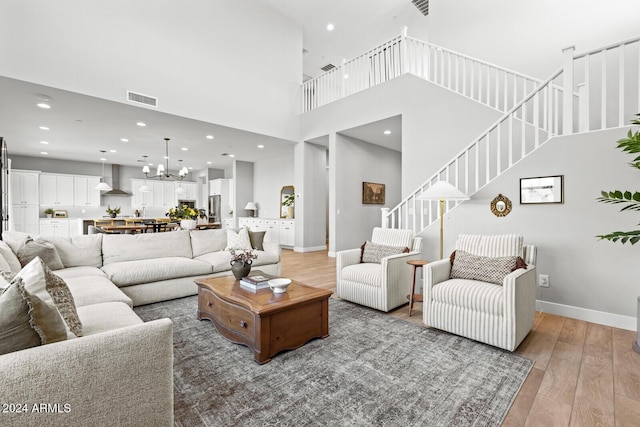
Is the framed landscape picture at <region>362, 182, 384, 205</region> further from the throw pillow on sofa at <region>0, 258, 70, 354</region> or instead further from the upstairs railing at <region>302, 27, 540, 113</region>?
the throw pillow on sofa at <region>0, 258, 70, 354</region>

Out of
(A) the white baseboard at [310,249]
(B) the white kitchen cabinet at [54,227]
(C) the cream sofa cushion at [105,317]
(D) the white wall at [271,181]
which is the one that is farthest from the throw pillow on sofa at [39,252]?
(B) the white kitchen cabinet at [54,227]

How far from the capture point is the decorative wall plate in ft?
11.4

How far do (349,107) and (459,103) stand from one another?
245 centimetres

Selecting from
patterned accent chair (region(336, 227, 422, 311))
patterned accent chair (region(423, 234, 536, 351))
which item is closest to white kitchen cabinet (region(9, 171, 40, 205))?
patterned accent chair (region(336, 227, 422, 311))

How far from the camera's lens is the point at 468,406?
1700 millimetres

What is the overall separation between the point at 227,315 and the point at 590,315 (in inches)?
140

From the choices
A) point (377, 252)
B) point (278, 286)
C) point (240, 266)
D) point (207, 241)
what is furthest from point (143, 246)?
point (377, 252)

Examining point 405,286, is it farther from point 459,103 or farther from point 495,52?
point 495,52

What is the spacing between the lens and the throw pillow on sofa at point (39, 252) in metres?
2.76

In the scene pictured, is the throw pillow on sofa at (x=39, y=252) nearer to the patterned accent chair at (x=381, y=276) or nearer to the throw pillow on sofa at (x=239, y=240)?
the throw pillow on sofa at (x=239, y=240)

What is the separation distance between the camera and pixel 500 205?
11.5 ft

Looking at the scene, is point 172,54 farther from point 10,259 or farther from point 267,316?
point 267,316

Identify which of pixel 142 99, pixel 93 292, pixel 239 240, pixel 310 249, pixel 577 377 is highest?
pixel 142 99

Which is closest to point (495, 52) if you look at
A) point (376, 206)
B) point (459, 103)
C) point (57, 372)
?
point (459, 103)
